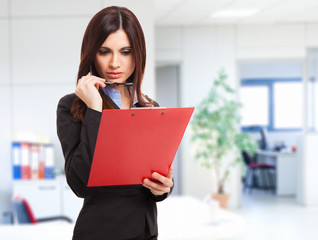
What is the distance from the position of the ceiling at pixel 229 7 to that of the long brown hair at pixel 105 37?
4249mm

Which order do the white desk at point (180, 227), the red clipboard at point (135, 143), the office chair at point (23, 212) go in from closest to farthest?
the red clipboard at point (135, 143) < the white desk at point (180, 227) < the office chair at point (23, 212)

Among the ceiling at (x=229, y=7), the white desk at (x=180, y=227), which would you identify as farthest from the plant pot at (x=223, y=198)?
the white desk at (x=180, y=227)

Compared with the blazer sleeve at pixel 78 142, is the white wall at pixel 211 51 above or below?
above

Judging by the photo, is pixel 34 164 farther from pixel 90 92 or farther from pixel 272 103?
pixel 272 103

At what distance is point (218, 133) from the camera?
6.50 metres

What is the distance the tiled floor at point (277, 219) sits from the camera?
5.34m

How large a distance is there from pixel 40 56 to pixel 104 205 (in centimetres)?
69

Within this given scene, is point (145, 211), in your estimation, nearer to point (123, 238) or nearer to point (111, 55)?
point (123, 238)

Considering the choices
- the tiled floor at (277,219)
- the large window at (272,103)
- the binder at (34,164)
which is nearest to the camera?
the binder at (34,164)

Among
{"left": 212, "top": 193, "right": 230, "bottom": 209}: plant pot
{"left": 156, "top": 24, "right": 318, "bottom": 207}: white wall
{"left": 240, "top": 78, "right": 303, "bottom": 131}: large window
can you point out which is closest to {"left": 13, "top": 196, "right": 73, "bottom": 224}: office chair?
{"left": 212, "top": 193, "right": 230, "bottom": 209}: plant pot

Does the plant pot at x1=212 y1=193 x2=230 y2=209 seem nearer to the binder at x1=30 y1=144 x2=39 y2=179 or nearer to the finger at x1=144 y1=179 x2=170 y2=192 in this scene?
the binder at x1=30 y1=144 x2=39 y2=179

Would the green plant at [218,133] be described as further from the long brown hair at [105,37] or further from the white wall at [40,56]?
the long brown hair at [105,37]

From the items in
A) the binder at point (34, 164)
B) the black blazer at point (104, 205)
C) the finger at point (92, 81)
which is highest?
the finger at point (92, 81)

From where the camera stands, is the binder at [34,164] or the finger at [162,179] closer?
the finger at [162,179]
